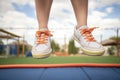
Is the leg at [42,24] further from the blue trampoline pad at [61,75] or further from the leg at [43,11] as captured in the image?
the blue trampoline pad at [61,75]

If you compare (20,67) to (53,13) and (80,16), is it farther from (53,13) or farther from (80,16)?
(53,13)

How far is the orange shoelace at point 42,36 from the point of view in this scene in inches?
28.1

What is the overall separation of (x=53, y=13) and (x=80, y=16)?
0.78 metres

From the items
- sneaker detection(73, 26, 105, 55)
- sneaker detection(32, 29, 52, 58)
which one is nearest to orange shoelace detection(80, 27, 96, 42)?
sneaker detection(73, 26, 105, 55)

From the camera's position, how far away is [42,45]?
0.71 metres

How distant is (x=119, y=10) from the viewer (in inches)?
52.8

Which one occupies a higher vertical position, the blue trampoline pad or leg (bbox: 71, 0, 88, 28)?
leg (bbox: 71, 0, 88, 28)

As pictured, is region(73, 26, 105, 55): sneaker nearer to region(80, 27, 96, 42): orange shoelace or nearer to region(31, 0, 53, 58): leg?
region(80, 27, 96, 42): orange shoelace

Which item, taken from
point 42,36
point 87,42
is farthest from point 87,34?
point 42,36

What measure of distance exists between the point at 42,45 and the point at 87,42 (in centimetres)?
17

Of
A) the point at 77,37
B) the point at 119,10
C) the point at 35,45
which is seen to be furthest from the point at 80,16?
the point at 119,10

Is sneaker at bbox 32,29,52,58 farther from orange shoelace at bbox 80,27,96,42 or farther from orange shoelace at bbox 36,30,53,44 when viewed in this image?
orange shoelace at bbox 80,27,96,42

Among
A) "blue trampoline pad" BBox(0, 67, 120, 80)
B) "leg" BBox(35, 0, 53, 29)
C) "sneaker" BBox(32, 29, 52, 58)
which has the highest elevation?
"leg" BBox(35, 0, 53, 29)

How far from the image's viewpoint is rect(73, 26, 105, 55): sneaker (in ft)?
2.16
